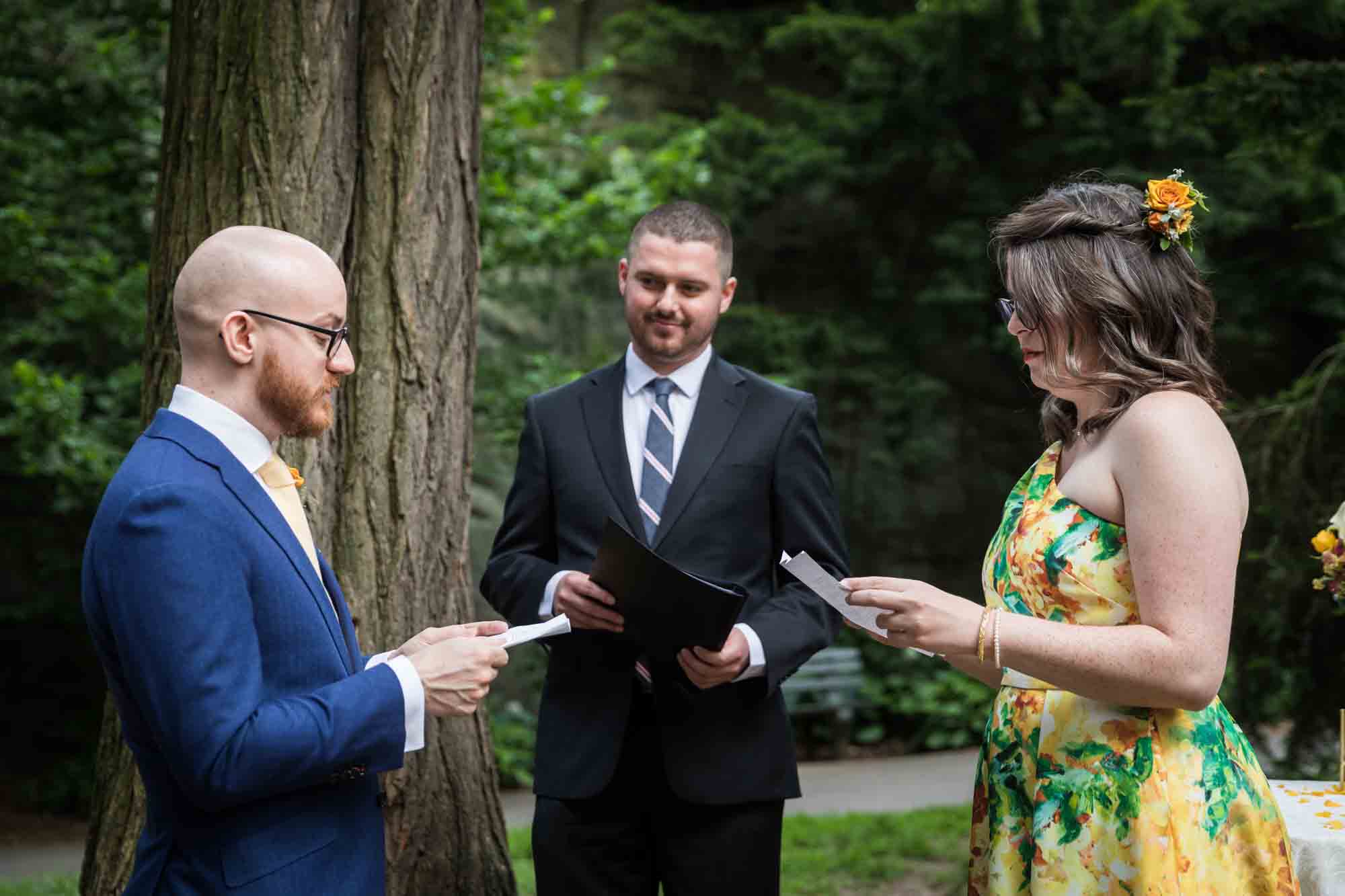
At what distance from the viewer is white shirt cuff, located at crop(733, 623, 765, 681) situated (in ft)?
10.4

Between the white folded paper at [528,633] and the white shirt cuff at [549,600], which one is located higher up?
the white folded paper at [528,633]

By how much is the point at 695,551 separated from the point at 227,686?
1.49 m

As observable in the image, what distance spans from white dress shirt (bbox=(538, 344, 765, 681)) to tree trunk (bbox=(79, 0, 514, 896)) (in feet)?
1.91

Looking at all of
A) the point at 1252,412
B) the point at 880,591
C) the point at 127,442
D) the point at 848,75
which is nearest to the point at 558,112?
the point at 848,75

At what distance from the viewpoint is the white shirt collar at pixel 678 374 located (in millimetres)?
3518

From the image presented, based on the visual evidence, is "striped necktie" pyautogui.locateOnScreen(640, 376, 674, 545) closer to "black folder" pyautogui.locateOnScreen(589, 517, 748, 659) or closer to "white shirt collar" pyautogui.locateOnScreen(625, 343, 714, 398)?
"white shirt collar" pyautogui.locateOnScreen(625, 343, 714, 398)

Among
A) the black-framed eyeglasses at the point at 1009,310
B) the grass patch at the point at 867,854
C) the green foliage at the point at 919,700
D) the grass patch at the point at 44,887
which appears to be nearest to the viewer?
the black-framed eyeglasses at the point at 1009,310

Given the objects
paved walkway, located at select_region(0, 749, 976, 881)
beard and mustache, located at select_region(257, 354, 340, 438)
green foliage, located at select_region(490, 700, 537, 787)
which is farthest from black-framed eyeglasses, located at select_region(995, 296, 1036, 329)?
green foliage, located at select_region(490, 700, 537, 787)

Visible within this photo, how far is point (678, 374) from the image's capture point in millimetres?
3525

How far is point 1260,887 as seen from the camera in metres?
2.45

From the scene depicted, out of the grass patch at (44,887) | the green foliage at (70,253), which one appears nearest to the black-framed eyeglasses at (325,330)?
the grass patch at (44,887)

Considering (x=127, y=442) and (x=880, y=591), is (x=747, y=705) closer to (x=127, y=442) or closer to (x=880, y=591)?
(x=880, y=591)

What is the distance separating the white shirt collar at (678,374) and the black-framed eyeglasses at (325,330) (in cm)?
126

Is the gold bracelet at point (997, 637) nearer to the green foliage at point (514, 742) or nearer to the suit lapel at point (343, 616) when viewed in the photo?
the suit lapel at point (343, 616)
